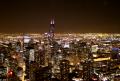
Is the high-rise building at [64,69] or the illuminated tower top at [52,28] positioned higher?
the illuminated tower top at [52,28]

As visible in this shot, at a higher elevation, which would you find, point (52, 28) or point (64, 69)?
point (52, 28)

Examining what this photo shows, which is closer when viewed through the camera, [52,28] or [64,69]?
[64,69]

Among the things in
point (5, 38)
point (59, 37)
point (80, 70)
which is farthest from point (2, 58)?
point (59, 37)

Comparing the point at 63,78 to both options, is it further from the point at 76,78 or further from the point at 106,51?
Answer: the point at 106,51

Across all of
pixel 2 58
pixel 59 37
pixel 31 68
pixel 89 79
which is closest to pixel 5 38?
pixel 59 37

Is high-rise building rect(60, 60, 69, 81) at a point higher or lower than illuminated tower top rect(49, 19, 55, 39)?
lower

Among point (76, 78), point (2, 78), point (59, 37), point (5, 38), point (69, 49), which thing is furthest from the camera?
point (59, 37)

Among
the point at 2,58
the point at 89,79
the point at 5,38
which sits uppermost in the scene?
the point at 5,38

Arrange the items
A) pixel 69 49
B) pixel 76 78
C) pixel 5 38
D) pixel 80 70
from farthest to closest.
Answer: pixel 5 38 → pixel 69 49 → pixel 80 70 → pixel 76 78

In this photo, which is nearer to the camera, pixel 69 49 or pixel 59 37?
pixel 69 49

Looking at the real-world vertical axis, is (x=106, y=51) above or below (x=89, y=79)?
above
